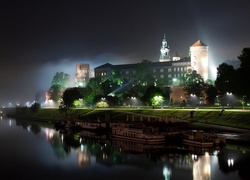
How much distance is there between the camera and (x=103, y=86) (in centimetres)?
14825

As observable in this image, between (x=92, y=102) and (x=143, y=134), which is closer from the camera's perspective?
(x=143, y=134)

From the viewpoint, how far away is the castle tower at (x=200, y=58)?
160375mm

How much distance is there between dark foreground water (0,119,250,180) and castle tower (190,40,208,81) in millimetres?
102651

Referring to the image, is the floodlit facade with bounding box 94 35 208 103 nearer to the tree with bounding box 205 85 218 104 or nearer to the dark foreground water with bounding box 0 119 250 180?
the tree with bounding box 205 85 218 104

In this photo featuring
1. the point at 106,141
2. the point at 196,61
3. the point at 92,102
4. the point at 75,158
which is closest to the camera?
the point at 75,158

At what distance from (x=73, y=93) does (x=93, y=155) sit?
8282cm

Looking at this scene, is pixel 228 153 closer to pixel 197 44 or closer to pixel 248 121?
pixel 248 121

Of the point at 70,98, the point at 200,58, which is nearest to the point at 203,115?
the point at 70,98

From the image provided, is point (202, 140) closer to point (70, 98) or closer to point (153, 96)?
point (153, 96)

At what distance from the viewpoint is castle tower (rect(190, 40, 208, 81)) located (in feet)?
526

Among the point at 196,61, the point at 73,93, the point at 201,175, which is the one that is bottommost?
the point at 201,175

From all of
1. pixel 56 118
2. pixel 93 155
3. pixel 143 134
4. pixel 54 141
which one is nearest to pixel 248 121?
pixel 143 134

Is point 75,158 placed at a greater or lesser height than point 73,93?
lesser

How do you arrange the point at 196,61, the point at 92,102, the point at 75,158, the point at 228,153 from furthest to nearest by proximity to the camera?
the point at 196,61, the point at 92,102, the point at 75,158, the point at 228,153
